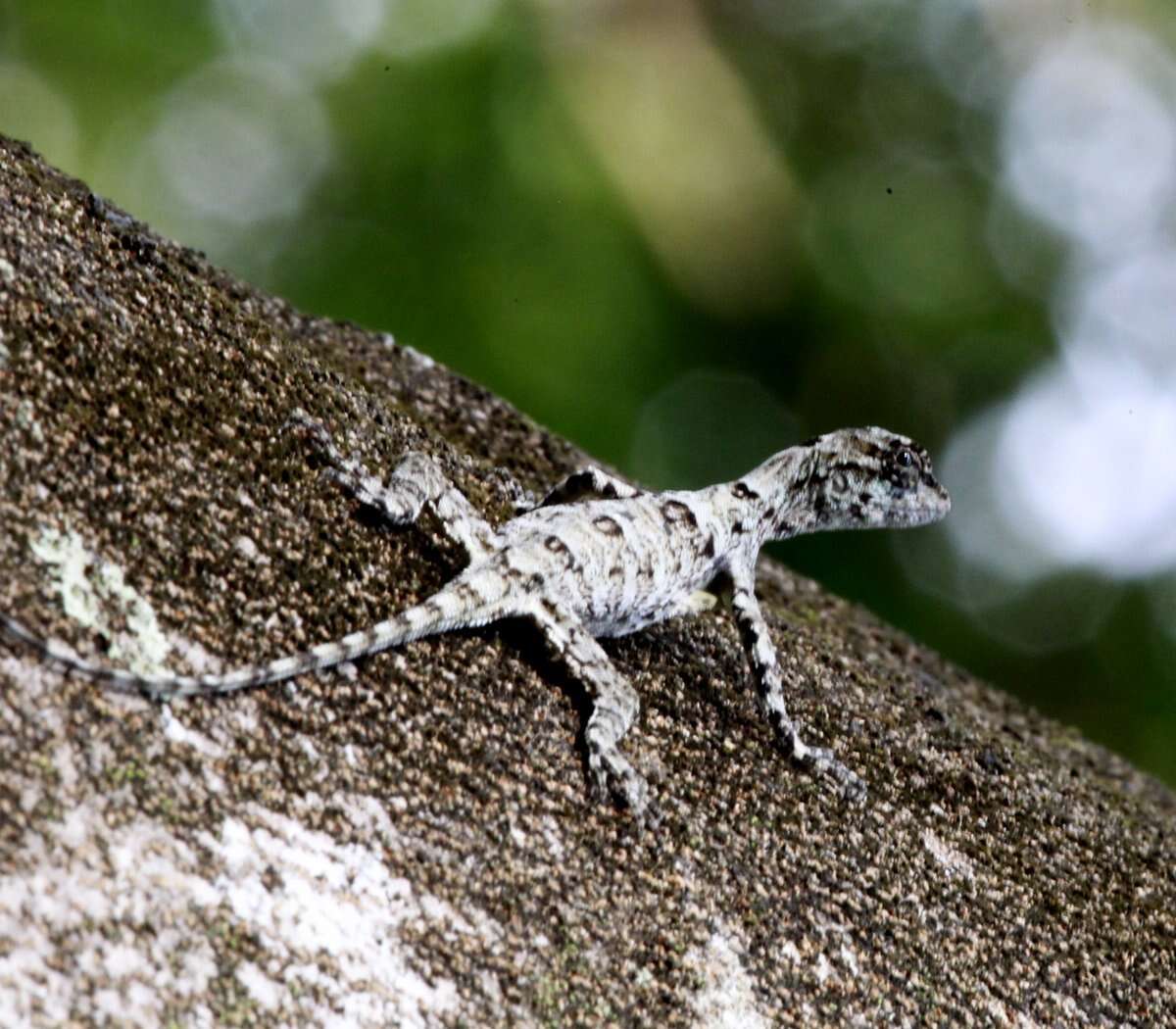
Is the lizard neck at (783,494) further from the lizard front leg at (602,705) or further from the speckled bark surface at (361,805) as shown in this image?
the lizard front leg at (602,705)

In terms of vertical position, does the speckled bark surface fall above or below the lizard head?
below

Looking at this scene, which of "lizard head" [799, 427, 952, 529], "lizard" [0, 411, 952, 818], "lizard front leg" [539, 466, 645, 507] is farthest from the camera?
"lizard head" [799, 427, 952, 529]

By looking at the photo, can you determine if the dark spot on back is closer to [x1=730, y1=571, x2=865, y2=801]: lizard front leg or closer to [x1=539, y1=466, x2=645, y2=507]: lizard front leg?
[x1=539, y1=466, x2=645, y2=507]: lizard front leg

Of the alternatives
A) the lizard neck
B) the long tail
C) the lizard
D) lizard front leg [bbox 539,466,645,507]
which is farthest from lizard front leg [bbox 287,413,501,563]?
the lizard neck

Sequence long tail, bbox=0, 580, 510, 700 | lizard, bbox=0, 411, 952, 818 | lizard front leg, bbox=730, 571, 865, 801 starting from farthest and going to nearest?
lizard front leg, bbox=730, 571, 865, 801 < lizard, bbox=0, 411, 952, 818 < long tail, bbox=0, 580, 510, 700

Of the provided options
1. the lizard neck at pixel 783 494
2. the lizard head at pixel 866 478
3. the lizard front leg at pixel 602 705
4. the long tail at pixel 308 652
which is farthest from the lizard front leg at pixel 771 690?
the long tail at pixel 308 652

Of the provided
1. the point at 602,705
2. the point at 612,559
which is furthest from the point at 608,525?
the point at 602,705

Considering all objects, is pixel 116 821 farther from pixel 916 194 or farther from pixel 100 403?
pixel 916 194
